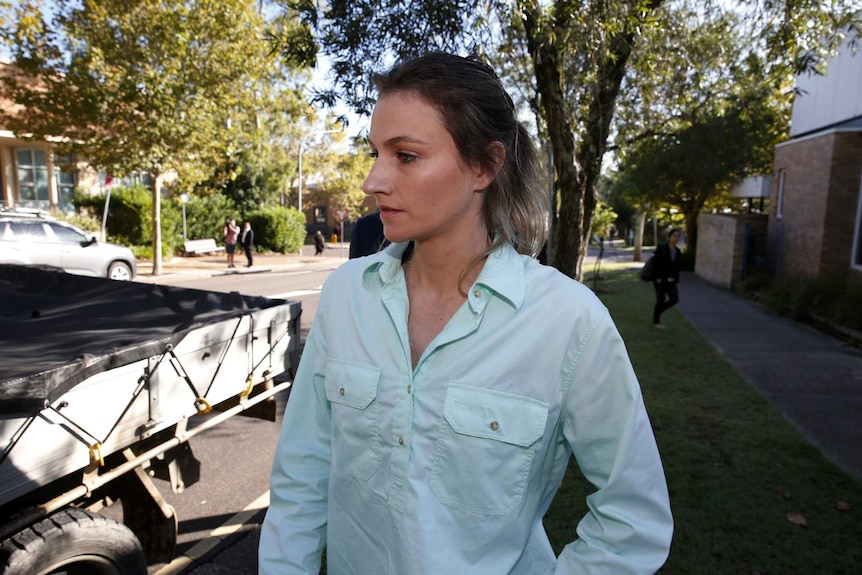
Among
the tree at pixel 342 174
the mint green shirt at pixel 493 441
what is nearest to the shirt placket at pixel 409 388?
the mint green shirt at pixel 493 441

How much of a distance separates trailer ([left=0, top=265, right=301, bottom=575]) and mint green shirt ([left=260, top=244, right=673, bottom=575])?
1206 millimetres

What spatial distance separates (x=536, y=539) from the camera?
1.53 meters

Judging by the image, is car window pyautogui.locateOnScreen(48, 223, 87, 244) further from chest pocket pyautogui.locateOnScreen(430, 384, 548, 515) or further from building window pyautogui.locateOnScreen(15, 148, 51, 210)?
chest pocket pyautogui.locateOnScreen(430, 384, 548, 515)

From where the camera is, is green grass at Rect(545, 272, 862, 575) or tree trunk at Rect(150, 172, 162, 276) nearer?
green grass at Rect(545, 272, 862, 575)

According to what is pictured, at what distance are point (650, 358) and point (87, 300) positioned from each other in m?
7.50

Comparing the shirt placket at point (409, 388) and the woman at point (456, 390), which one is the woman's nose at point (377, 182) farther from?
the shirt placket at point (409, 388)

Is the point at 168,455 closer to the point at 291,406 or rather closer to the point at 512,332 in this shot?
the point at 291,406

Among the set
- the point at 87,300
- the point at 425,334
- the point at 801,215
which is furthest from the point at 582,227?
the point at 801,215

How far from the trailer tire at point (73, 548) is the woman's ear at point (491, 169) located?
2.16 m

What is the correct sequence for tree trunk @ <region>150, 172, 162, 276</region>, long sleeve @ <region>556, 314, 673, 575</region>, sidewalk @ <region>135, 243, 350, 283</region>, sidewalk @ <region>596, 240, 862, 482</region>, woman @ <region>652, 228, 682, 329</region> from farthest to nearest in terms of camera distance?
1. sidewalk @ <region>135, 243, 350, 283</region>
2. tree trunk @ <region>150, 172, 162, 276</region>
3. woman @ <region>652, 228, 682, 329</region>
4. sidewalk @ <region>596, 240, 862, 482</region>
5. long sleeve @ <region>556, 314, 673, 575</region>

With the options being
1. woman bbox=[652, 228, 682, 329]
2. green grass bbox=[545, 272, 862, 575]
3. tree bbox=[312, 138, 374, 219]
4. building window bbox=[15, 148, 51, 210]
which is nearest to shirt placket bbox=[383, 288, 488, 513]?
green grass bbox=[545, 272, 862, 575]

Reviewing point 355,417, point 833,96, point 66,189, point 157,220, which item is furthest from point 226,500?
point 66,189

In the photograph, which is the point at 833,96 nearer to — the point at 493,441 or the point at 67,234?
the point at 493,441

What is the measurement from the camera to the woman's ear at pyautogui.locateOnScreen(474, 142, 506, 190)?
157 cm
